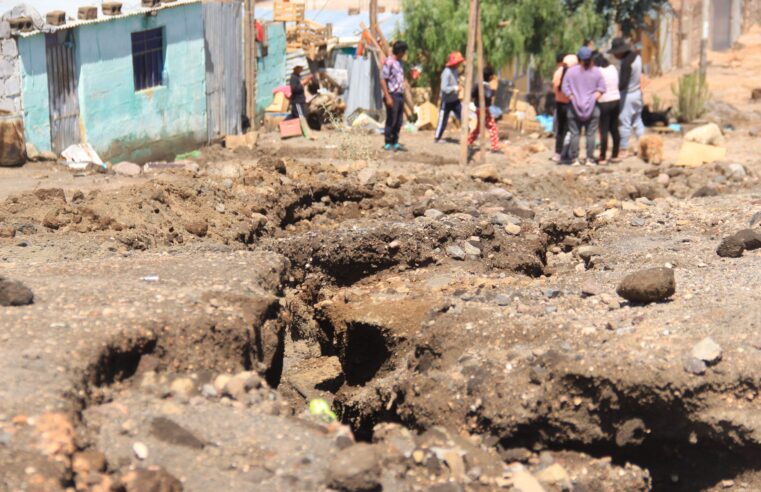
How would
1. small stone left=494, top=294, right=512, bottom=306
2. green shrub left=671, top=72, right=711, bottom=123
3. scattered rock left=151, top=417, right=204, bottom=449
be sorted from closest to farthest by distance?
1. scattered rock left=151, top=417, right=204, bottom=449
2. small stone left=494, top=294, right=512, bottom=306
3. green shrub left=671, top=72, right=711, bottom=123

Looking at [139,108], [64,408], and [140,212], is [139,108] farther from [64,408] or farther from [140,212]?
[64,408]

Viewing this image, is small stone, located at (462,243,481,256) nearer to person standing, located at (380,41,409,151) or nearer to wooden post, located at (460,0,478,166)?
wooden post, located at (460,0,478,166)

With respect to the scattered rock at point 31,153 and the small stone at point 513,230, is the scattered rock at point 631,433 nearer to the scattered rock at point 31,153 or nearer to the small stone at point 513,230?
the small stone at point 513,230

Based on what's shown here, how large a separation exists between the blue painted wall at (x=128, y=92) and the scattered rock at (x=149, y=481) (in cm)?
842

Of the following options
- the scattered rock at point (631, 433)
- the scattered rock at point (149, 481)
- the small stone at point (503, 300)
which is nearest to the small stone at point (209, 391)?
the scattered rock at point (149, 481)

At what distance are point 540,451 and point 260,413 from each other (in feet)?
5.06

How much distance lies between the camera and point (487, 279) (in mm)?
8336

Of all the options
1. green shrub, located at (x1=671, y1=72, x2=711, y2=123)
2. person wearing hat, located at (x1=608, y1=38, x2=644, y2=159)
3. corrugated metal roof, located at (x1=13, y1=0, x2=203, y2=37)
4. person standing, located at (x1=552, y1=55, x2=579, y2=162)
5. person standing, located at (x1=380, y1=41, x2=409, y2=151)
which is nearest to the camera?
corrugated metal roof, located at (x1=13, y1=0, x2=203, y2=37)

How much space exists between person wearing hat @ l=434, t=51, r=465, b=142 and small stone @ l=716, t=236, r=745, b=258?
6.53 metres

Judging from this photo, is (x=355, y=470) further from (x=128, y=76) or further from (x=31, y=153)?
(x=128, y=76)

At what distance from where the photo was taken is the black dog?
1706 centimetres

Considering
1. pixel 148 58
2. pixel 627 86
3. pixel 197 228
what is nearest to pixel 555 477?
pixel 197 228

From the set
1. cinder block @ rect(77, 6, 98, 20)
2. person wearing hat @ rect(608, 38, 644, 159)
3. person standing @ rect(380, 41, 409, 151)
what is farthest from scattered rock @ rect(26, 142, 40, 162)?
person wearing hat @ rect(608, 38, 644, 159)

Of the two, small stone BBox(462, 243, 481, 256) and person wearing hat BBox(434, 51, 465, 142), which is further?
person wearing hat BBox(434, 51, 465, 142)
